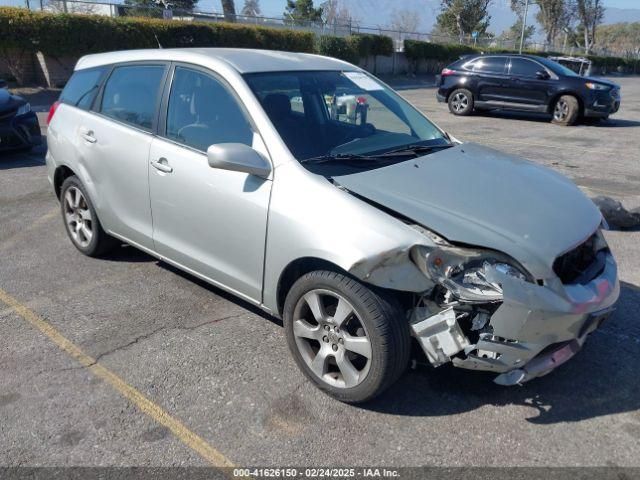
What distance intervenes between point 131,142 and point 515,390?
10.1 ft

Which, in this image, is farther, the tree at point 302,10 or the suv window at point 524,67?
the tree at point 302,10

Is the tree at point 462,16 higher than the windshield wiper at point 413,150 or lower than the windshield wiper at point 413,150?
higher

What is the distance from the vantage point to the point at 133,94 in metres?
4.36

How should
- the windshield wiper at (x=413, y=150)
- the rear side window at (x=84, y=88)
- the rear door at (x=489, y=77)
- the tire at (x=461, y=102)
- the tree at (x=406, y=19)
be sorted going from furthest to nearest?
the tree at (x=406, y=19)
the tire at (x=461, y=102)
the rear door at (x=489, y=77)
the rear side window at (x=84, y=88)
the windshield wiper at (x=413, y=150)

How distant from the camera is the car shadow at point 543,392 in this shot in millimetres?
3090

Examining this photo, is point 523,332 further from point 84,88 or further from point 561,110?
point 561,110

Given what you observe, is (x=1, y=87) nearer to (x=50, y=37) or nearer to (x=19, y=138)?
(x=19, y=138)

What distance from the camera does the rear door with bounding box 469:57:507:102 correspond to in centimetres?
1492

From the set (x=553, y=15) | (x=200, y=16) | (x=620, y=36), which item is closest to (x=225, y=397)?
(x=200, y=16)

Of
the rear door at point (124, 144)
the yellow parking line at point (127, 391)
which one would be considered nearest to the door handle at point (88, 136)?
the rear door at point (124, 144)

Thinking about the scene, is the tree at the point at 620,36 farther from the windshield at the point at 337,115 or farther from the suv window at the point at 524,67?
the windshield at the point at 337,115

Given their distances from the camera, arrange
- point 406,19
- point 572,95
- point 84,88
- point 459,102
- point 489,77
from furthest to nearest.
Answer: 1. point 406,19
2. point 459,102
3. point 489,77
4. point 572,95
5. point 84,88

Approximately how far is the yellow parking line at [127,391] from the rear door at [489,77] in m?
13.5

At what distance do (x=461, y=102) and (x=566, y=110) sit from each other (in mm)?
2766
